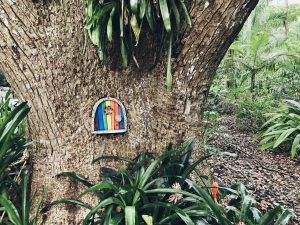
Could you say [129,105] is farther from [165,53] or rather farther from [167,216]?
[167,216]

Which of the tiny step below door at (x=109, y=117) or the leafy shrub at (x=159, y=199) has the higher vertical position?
the tiny step below door at (x=109, y=117)

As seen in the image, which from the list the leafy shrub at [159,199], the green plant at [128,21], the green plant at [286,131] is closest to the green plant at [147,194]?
the leafy shrub at [159,199]

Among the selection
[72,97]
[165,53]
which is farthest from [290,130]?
[72,97]

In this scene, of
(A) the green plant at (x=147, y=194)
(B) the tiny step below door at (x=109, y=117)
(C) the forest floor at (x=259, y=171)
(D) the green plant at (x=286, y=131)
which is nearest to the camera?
(A) the green plant at (x=147, y=194)

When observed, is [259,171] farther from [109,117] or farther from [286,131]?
[109,117]

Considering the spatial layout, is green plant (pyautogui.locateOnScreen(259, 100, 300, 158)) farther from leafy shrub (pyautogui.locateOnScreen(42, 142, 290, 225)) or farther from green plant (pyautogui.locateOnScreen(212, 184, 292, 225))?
leafy shrub (pyautogui.locateOnScreen(42, 142, 290, 225))

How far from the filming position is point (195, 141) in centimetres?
236

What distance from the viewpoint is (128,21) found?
76.6 inches

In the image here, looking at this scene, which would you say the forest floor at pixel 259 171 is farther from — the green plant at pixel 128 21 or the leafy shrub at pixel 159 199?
the green plant at pixel 128 21

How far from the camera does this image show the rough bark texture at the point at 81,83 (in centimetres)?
195

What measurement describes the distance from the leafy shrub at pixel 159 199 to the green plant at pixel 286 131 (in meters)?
2.49

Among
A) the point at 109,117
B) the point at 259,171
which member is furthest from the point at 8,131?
the point at 259,171

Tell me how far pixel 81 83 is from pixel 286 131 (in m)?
3.35

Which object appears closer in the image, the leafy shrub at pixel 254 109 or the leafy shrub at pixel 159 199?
the leafy shrub at pixel 159 199
